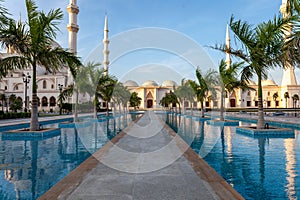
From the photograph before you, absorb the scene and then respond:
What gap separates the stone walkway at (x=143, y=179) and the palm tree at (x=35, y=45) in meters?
6.07

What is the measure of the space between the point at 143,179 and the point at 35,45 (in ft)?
27.9

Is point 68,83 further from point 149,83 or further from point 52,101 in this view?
point 149,83

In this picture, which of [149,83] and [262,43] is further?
[149,83]

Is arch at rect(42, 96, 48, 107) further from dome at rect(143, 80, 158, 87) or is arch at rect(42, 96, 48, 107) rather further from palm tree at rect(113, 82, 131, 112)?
dome at rect(143, 80, 158, 87)

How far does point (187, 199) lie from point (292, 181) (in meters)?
2.11

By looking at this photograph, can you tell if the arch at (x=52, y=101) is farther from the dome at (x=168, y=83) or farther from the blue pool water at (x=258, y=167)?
the blue pool water at (x=258, y=167)

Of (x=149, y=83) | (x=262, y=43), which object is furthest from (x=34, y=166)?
(x=149, y=83)

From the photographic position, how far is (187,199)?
11.4 feet

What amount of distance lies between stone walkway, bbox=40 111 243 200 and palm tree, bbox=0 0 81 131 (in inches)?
239

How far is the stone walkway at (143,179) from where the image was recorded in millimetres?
3632

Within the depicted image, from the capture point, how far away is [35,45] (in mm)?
10391

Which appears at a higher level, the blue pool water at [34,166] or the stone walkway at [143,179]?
the stone walkway at [143,179]

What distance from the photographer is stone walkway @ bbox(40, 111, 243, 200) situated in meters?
3.63

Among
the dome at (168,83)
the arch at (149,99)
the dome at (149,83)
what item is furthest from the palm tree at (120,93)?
the dome at (149,83)
